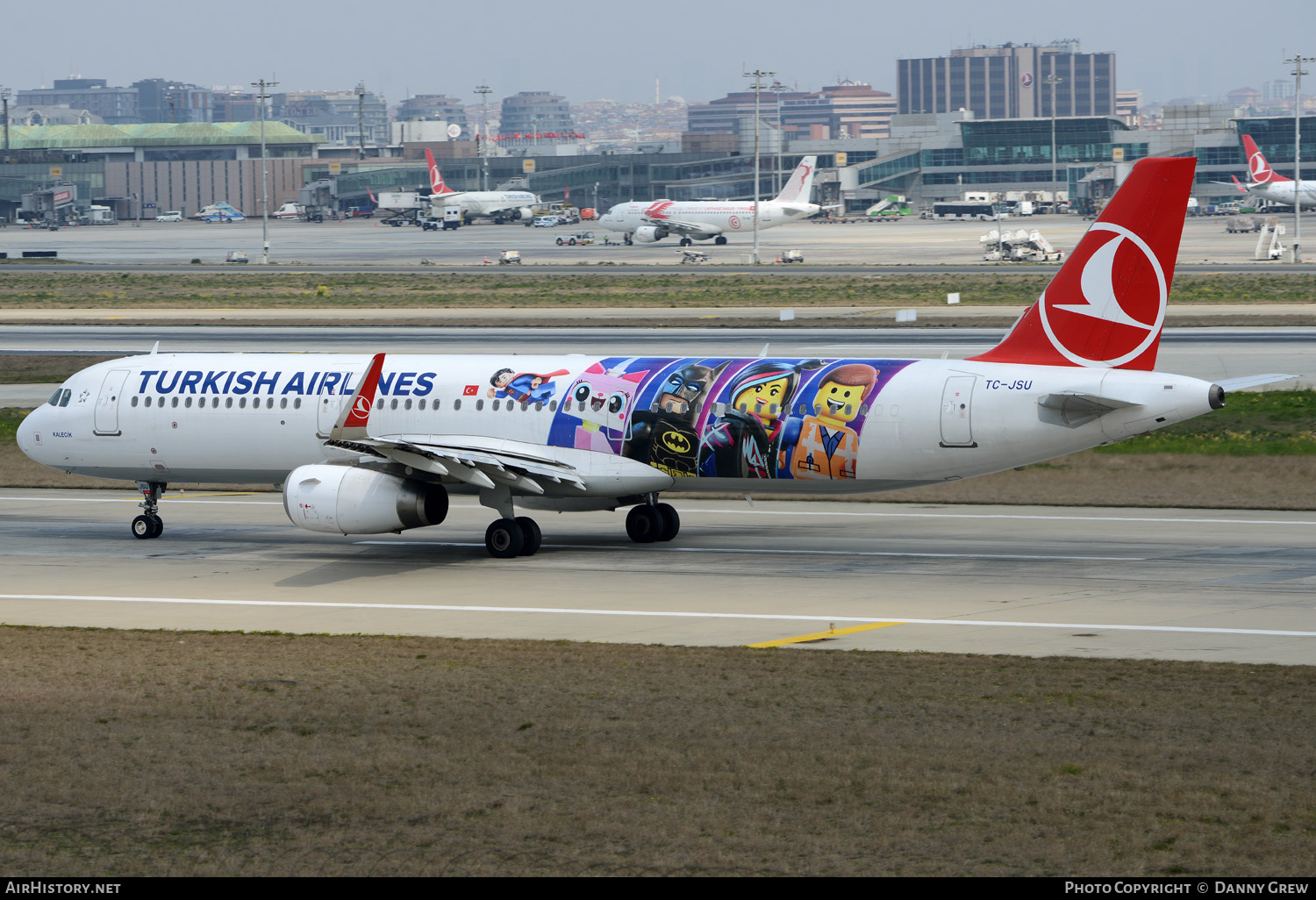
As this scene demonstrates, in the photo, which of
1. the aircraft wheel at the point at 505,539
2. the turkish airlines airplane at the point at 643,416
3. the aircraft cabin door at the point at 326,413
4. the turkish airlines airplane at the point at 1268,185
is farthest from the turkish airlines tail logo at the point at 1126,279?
the turkish airlines airplane at the point at 1268,185

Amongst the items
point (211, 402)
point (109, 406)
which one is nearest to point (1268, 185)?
point (211, 402)

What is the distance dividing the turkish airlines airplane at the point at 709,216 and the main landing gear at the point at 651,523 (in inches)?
5192

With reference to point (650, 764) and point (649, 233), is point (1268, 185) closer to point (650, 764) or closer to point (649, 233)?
point (649, 233)

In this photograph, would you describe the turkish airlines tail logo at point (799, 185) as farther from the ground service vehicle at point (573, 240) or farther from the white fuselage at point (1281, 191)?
the white fuselage at point (1281, 191)

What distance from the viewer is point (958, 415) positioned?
30.8 metres

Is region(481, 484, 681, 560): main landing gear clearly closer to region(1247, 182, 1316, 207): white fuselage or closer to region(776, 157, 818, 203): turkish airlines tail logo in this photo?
region(776, 157, 818, 203): turkish airlines tail logo

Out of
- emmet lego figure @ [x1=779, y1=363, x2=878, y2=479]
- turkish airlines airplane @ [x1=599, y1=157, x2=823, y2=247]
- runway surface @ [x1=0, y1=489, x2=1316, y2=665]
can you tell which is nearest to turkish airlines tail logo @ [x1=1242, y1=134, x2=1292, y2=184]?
turkish airlines airplane @ [x1=599, y1=157, x2=823, y2=247]

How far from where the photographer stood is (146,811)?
14.4 metres

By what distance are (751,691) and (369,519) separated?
13956 mm

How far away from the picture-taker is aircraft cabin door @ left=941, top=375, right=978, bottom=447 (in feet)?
101

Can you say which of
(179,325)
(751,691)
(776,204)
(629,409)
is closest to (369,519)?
(629,409)

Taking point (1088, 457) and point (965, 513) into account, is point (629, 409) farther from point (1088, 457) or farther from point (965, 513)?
point (1088, 457)

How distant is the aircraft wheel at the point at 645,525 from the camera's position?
35.1 metres

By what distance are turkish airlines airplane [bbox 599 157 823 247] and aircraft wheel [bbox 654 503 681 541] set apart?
432ft
